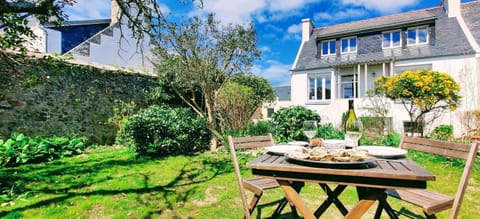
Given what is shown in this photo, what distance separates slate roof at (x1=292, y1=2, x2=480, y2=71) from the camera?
453 inches

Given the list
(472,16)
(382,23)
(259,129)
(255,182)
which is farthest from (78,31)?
(472,16)

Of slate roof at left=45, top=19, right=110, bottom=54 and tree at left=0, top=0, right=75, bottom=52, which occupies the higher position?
slate roof at left=45, top=19, right=110, bottom=54

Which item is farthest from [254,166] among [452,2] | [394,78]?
[452,2]

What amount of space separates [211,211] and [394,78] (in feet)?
27.6

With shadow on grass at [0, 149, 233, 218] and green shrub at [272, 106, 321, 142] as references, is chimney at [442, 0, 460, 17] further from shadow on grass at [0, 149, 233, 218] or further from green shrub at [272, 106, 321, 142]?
shadow on grass at [0, 149, 233, 218]

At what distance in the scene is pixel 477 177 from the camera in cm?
432

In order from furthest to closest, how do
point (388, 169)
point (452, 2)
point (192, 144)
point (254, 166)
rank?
1. point (452, 2)
2. point (192, 144)
3. point (254, 166)
4. point (388, 169)

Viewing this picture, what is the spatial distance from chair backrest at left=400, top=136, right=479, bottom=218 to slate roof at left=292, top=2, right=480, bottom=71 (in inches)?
453

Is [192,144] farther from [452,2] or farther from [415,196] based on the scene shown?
[452,2]

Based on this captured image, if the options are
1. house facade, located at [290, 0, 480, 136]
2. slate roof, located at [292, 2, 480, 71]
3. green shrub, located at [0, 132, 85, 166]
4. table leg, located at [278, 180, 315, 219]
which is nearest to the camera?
table leg, located at [278, 180, 315, 219]

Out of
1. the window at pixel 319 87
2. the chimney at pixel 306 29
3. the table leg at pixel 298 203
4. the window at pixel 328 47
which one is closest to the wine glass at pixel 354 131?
the table leg at pixel 298 203

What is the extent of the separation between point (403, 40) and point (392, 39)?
1.74ft

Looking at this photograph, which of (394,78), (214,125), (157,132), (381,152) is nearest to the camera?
(381,152)

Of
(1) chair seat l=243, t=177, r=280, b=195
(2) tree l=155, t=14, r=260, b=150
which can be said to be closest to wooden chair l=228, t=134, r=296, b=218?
(1) chair seat l=243, t=177, r=280, b=195
